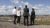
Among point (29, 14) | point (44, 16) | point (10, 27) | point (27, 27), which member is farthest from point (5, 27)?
point (44, 16)

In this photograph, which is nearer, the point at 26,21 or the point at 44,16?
the point at 26,21

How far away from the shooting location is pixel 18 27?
14711mm

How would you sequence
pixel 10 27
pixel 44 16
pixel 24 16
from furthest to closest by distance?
1. pixel 44 16
2. pixel 24 16
3. pixel 10 27

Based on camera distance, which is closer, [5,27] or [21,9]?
[5,27]

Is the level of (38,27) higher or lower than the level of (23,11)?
lower

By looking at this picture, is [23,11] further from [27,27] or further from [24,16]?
[27,27]

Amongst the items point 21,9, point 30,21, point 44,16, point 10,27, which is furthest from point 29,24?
point 44,16

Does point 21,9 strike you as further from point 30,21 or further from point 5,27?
point 5,27

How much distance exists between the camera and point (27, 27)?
14938mm

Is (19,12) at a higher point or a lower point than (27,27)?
higher

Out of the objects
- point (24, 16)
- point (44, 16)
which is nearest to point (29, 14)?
point (24, 16)

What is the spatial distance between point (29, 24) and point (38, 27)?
1580 mm

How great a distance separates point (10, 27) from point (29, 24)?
2577 millimetres

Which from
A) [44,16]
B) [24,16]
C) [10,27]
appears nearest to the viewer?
[10,27]
